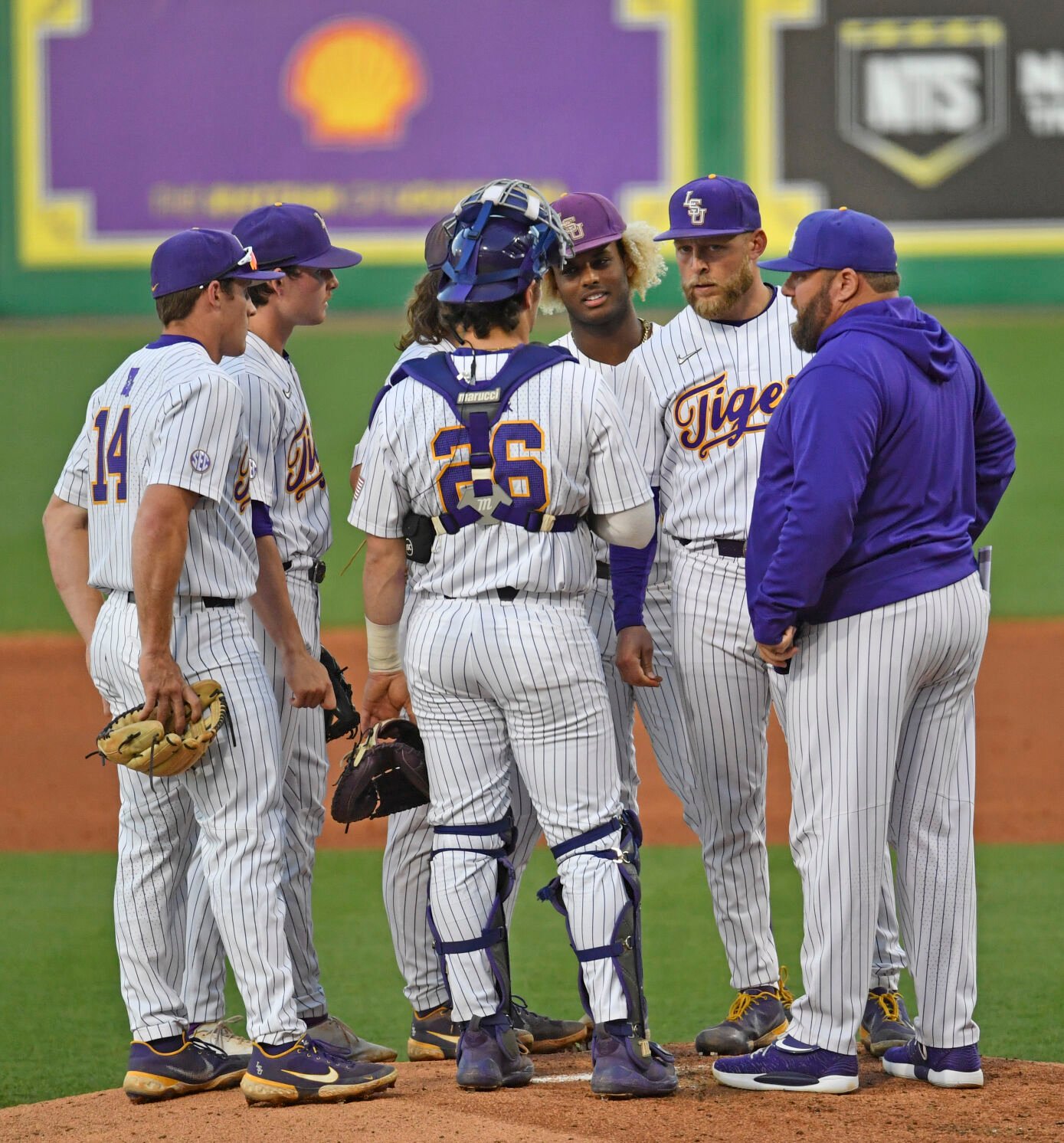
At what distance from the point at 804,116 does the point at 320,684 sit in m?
13.1

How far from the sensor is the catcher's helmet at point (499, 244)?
10.4 feet

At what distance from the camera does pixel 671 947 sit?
198 inches

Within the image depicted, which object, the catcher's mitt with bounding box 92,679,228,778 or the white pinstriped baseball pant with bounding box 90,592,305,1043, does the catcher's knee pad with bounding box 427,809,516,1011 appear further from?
the catcher's mitt with bounding box 92,679,228,778

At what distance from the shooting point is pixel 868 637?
3.19 meters

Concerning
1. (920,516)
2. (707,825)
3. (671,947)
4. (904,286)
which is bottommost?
(671,947)

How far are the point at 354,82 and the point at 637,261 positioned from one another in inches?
504

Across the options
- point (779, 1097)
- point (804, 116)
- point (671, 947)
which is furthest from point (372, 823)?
point (804, 116)

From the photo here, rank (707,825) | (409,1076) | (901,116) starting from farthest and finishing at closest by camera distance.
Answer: (901,116)
(707,825)
(409,1076)

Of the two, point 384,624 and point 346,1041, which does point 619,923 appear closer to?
point 384,624

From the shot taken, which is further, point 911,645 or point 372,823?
point 372,823

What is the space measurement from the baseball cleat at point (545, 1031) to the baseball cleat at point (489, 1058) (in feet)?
1.73

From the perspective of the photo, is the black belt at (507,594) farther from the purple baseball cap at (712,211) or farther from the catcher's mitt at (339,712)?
the purple baseball cap at (712,211)

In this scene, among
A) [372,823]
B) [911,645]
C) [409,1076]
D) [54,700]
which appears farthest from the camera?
[54,700]

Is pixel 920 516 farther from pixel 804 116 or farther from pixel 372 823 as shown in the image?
pixel 804 116
